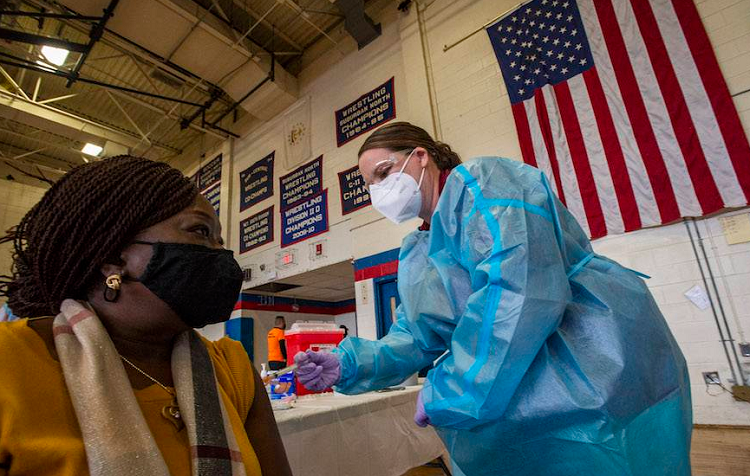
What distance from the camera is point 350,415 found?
142 centimetres

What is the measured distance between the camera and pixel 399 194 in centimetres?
135

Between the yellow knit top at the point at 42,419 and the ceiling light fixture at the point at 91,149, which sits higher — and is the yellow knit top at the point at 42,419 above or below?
below

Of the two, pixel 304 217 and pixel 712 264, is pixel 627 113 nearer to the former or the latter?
pixel 712 264

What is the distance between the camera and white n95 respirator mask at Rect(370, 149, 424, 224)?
52.4 inches

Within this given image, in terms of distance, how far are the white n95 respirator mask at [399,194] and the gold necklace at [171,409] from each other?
916 mm

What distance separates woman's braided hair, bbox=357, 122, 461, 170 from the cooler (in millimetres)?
901

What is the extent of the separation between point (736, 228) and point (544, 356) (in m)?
2.91

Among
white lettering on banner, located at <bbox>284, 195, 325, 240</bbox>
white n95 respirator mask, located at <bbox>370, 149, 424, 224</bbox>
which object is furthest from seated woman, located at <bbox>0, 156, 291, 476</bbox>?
white lettering on banner, located at <bbox>284, 195, 325, 240</bbox>

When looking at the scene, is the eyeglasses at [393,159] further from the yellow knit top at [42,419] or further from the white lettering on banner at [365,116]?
the white lettering on banner at [365,116]

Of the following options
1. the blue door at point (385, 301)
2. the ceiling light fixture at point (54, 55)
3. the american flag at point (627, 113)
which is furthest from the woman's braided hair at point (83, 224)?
the ceiling light fixture at point (54, 55)

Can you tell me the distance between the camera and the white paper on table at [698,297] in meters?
2.73

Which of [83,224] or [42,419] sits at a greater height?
[83,224]

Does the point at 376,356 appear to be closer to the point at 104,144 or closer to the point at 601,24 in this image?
the point at 601,24

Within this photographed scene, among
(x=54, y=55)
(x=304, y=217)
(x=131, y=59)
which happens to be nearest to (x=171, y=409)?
(x=304, y=217)
